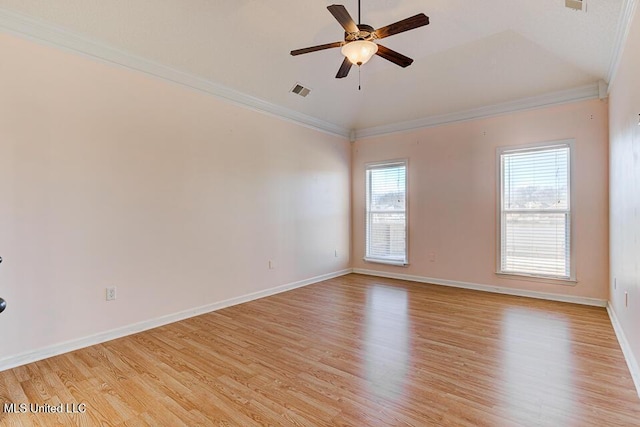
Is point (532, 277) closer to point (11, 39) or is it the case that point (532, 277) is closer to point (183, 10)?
point (183, 10)

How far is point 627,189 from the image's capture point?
8.84 ft

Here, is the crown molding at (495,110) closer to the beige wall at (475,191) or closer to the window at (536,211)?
the beige wall at (475,191)

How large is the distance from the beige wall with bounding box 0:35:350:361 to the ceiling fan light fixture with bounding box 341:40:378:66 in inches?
85.0

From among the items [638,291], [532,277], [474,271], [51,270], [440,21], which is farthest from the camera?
[474,271]

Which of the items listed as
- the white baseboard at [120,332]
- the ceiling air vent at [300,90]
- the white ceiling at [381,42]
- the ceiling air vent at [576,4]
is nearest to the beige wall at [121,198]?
the white baseboard at [120,332]

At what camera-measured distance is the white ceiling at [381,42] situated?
9.62 ft

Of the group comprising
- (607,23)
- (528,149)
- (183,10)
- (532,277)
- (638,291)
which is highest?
(183,10)

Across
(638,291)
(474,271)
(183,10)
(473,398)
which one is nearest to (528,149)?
(474,271)

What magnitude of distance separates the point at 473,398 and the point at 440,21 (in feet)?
11.2

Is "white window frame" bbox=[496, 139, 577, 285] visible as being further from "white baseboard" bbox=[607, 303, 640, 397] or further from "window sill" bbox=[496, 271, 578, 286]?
"white baseboard" bbox=[607, 303, 640, 397]

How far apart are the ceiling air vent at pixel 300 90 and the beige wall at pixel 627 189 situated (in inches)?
132

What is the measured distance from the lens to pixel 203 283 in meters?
3.99

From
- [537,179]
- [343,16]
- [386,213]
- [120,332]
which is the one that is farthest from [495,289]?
[120,332]

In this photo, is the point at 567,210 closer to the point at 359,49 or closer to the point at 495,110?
the point at 495,110
